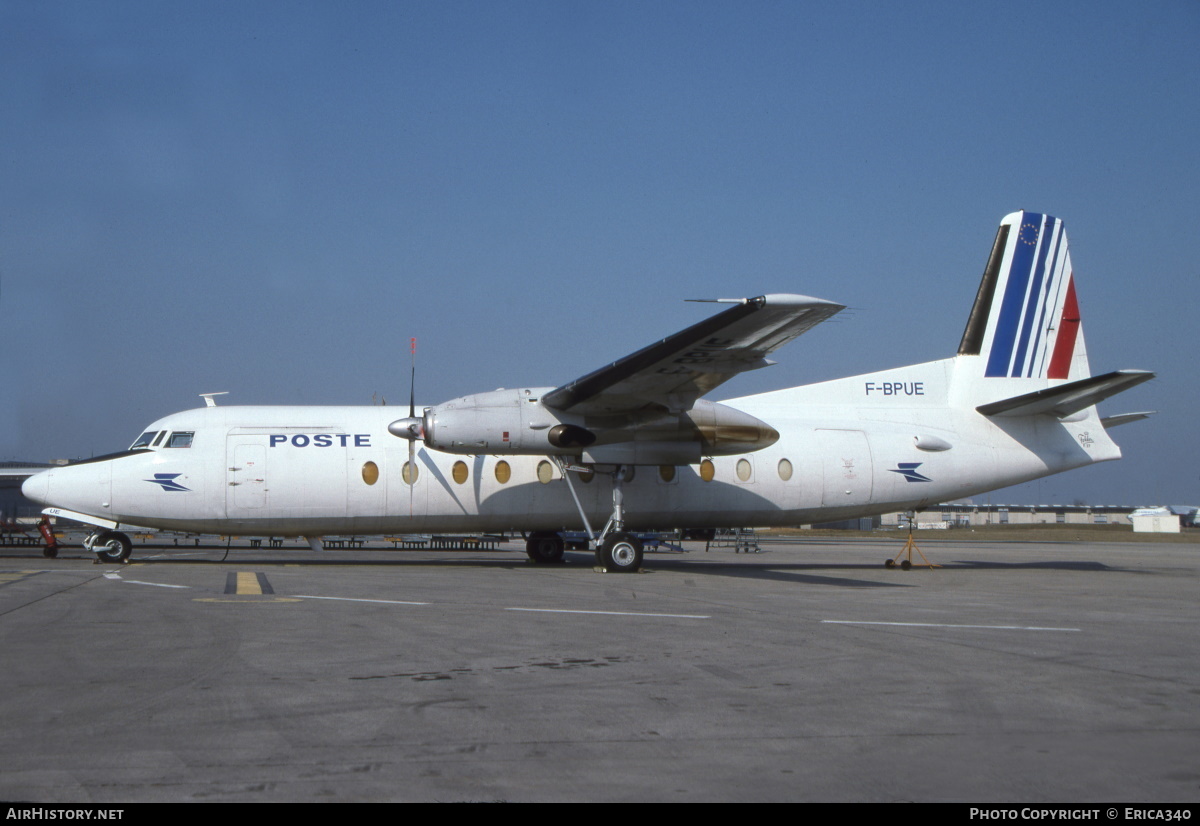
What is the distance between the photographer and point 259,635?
8570 millimetres

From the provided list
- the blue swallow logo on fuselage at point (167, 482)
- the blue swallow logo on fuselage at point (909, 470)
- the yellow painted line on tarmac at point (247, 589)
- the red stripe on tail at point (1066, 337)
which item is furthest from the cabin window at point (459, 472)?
the red stripe on tail at point (1066, 337)

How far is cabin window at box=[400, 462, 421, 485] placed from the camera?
1873 centimetres

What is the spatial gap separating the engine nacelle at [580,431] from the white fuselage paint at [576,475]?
1.38 m

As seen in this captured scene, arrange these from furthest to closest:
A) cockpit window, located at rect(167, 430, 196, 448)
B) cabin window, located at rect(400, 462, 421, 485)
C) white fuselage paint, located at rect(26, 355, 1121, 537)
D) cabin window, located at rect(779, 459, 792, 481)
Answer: cabin window, located at rect(779, 459, 792, 481) < cabin window, located at rect(400, 462, 421, 485) < cockpit window, located at rect(167, 430, 196, 448) < white fuselage paint, located at rect(26, 355, 1121, 537)

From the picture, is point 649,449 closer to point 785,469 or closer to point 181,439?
point 785,469

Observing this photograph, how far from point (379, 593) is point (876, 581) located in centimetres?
874

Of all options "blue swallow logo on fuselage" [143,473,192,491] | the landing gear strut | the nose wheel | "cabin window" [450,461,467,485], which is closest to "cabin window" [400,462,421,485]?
"cabin window" [450,461,467,485]

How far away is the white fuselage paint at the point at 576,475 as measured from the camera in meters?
18.4

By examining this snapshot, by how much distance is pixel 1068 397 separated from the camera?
1939 centimetres

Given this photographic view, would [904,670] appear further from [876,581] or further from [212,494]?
[212,494]

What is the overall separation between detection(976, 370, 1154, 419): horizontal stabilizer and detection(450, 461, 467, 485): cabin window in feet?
37.0

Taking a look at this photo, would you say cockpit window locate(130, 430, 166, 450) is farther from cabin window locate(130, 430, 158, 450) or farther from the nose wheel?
the nose wheel

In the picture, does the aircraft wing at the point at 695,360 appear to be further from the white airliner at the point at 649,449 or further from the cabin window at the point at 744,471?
the cabin window at the point at 744,471

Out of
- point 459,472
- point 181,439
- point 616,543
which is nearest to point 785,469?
point 616,543
